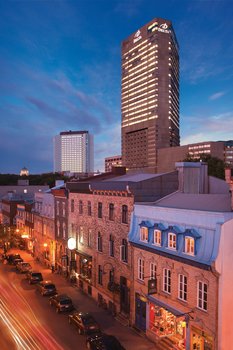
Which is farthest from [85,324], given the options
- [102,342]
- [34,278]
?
[34,278]

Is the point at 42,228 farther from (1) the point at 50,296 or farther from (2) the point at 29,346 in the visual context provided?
(2) the point at 29,346

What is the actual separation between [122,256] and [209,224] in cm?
1154

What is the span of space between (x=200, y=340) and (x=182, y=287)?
131 inches

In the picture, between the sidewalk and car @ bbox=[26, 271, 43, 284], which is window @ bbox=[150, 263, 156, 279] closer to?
the sidewalk

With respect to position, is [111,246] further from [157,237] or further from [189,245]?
[189,245]

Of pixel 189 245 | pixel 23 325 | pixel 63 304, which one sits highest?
pixel 189 245

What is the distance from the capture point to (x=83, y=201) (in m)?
38.0

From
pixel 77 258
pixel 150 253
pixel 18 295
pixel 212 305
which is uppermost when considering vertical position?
pixel 150 253

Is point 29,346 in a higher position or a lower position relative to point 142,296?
lower

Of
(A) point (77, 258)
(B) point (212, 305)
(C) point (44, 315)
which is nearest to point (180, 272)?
(B) point (212, 305)

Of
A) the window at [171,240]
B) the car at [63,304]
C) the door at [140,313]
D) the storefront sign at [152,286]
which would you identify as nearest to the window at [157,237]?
A: the window at [171,240]

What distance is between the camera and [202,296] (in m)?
20.9

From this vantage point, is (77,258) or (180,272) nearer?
(180,272)

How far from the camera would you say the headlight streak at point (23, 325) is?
2484 centimetres
